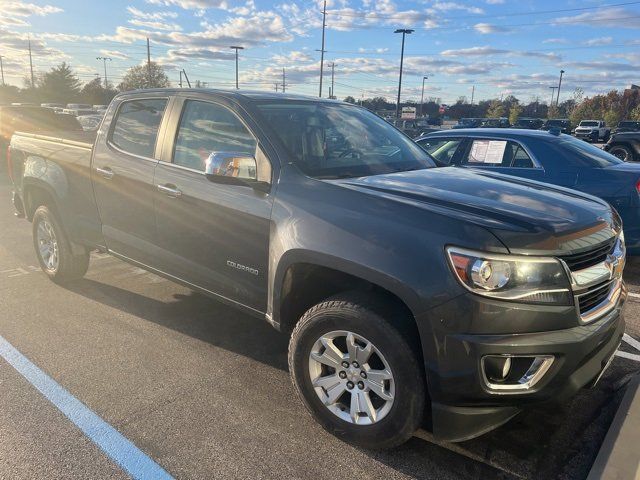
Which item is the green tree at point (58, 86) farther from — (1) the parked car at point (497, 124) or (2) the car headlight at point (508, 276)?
(2) the car headlight at point (508, 276)

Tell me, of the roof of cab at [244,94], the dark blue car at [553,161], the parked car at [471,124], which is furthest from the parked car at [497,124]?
the roof of cab at [244,94]

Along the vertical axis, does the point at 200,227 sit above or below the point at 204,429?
above

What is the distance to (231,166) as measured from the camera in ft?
9.59

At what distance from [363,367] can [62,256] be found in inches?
145

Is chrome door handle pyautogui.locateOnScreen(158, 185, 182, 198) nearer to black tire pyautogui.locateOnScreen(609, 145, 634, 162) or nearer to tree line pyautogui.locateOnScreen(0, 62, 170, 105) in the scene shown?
black tire pyautogui.locateOnScreen(609, 145, 634, 162)

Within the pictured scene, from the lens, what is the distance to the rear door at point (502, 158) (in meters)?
6.20

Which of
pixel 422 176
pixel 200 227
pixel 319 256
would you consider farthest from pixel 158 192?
pixel 422 176

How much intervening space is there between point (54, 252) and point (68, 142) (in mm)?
1163

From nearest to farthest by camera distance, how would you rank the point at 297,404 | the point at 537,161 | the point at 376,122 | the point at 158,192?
the point at 297,404 → the point at 158,192 → the point at 376,122 → the point at 537,161

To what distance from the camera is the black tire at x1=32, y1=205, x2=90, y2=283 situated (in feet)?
16.0

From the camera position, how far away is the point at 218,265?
3287 mm

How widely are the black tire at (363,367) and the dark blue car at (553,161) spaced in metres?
3.71

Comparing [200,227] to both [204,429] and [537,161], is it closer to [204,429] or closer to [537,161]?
[204,429]

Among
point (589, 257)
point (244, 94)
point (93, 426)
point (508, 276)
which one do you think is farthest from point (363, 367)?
point (244, 94)
